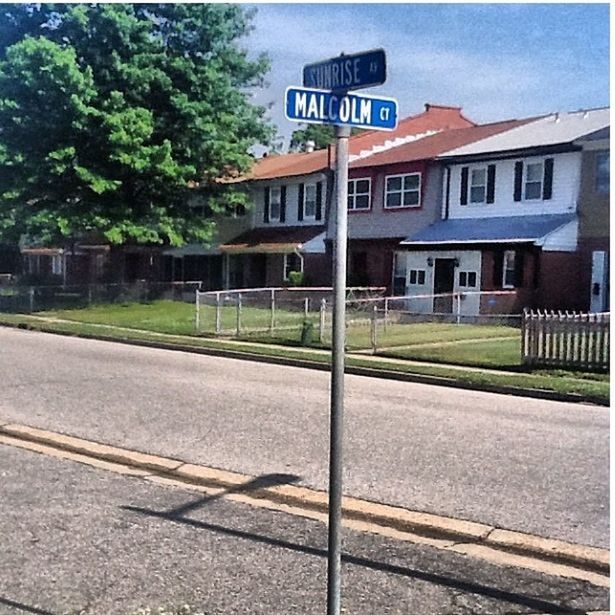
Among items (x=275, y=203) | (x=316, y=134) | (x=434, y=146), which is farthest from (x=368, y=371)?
(x=275, y=203)

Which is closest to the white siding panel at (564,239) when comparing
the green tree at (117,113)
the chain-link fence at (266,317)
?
the chain-link fence at (266,317)

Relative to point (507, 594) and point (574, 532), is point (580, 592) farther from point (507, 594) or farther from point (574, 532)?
point (574, 532)

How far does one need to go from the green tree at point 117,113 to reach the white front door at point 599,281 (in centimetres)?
905

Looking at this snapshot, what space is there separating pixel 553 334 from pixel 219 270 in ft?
67.0

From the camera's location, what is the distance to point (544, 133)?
949 inches

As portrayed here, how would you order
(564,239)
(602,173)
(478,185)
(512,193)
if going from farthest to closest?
(478,185) < (512,193) < (564,239) < (602,173)

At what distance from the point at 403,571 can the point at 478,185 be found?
21623mm

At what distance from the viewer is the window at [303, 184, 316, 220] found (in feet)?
96.4

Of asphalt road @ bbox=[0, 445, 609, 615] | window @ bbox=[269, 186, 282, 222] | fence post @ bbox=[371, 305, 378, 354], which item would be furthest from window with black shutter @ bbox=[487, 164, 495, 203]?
asphalt road @ bbox=[0, 445, 609, 615]

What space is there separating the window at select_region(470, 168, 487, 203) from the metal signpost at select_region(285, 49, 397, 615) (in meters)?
22.2

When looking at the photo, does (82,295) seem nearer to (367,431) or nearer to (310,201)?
(310,201)

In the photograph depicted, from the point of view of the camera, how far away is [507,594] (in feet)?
13.1

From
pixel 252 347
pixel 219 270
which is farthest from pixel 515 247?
pixel 219 270

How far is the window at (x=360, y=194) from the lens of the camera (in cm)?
2722
